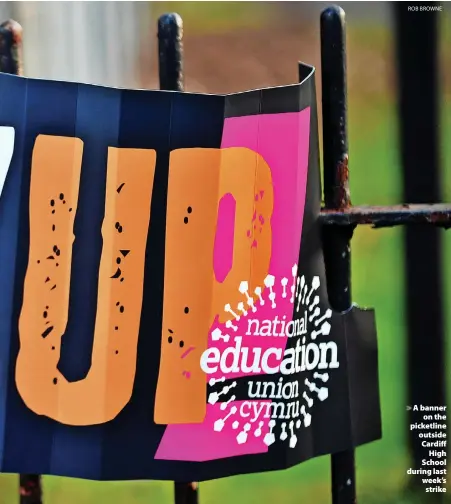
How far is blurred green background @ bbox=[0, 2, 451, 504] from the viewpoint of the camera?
1329 mm

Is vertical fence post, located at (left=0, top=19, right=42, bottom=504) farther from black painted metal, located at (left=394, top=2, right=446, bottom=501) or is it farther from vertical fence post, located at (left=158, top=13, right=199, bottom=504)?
black painted metal, located at (left=394, top=2, right=446, bottom=501)

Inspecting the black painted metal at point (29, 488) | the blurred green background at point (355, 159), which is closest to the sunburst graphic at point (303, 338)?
the blurred green background at point (355, 159)

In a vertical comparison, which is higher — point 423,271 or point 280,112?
point 280,112

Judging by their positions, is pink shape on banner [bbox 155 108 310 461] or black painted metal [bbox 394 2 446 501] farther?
black painted metal [bbox 394 2 446 501]

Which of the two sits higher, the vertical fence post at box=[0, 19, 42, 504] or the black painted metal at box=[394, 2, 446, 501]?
the vertical fence post at box=[0, 19, 42, 504]

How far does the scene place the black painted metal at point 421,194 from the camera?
1345 mm

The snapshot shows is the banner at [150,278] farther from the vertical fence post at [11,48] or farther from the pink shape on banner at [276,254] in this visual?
the vertical fence post at [11,48]

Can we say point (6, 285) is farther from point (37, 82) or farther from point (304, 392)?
point (304, 392)

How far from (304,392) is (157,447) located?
301mm

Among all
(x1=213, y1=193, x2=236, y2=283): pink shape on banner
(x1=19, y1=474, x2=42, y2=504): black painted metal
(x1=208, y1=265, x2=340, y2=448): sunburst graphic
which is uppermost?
(x1=213, y1=193, x2=236, y2=283): pink shape on banner

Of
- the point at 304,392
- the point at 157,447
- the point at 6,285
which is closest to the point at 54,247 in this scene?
the point at 6,285

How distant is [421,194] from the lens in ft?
4.47

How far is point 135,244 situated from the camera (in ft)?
4.08

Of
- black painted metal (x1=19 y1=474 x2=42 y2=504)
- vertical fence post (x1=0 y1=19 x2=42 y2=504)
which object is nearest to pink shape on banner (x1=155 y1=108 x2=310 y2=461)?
black painted metal (x1=19 y1=474 x2=42 y2=504)
